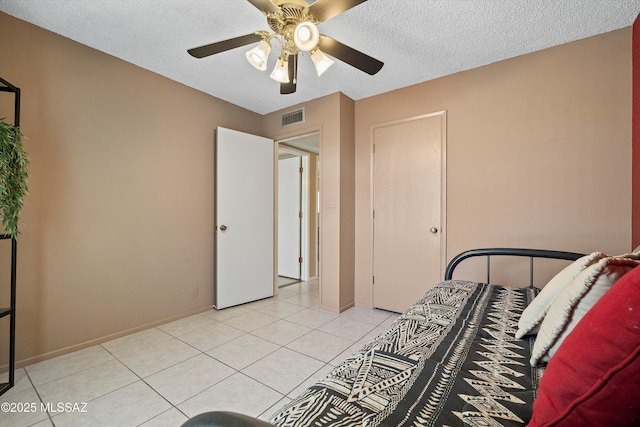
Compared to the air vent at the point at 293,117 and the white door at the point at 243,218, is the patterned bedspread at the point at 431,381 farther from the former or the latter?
the air vent at the point at 293,117

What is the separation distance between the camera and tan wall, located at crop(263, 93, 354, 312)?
308 cm

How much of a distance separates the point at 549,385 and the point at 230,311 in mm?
3074

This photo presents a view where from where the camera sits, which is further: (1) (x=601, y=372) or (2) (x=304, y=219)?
(2) (x=304, y=219)

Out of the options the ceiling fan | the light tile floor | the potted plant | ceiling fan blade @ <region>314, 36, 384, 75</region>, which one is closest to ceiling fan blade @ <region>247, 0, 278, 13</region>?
the ceiling fan

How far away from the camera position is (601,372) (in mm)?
456

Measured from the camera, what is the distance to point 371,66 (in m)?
1.73

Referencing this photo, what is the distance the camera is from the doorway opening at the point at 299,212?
4582 millimetres

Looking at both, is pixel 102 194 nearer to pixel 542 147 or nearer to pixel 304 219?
pixel 304 219

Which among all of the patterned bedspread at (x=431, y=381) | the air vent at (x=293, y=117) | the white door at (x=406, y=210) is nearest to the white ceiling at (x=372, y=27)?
the white door at (x=406, y=210)

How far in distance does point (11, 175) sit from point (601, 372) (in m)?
2.61

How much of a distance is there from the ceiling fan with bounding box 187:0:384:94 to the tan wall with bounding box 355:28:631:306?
54.3 inches

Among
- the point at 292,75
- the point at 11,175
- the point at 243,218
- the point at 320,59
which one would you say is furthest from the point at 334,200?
the point at 11,175

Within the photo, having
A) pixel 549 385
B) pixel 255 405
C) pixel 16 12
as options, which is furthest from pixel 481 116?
pixel 16 12

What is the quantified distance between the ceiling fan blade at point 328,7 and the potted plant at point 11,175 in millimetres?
1853
